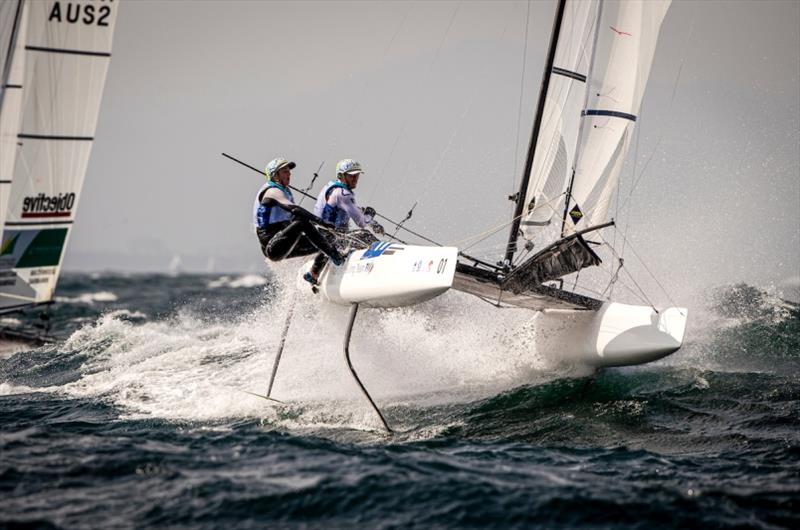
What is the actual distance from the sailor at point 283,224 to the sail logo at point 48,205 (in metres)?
5.43

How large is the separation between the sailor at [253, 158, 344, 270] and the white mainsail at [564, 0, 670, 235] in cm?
225

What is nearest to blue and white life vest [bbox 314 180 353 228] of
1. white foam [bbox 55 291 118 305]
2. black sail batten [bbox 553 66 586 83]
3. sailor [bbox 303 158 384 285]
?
sailor [bbox 303 158 384 285]

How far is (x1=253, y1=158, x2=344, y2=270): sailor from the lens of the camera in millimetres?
7074

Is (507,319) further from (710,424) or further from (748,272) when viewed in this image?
(748,272)

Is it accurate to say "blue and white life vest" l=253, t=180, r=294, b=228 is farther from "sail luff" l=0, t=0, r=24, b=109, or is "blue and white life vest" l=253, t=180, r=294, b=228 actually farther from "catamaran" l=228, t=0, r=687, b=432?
"sail luff" l=0, t=0, r=24, b=109

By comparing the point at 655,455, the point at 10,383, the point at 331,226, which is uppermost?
the point at 331,226

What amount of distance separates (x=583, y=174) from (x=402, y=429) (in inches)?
118

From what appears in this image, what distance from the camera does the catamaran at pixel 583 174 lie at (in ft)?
23.7

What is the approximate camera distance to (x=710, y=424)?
665 cm

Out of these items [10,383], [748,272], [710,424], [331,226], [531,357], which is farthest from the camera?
[748,272]

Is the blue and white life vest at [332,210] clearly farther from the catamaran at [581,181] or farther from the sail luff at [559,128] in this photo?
the sail luff at [559,128]

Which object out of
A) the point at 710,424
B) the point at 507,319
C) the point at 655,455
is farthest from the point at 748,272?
the point at 655,455

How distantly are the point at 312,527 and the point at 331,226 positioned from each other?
3.51 m

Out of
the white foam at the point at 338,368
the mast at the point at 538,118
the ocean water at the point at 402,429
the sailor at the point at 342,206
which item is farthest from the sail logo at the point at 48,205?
the mast at the point at 538,118
